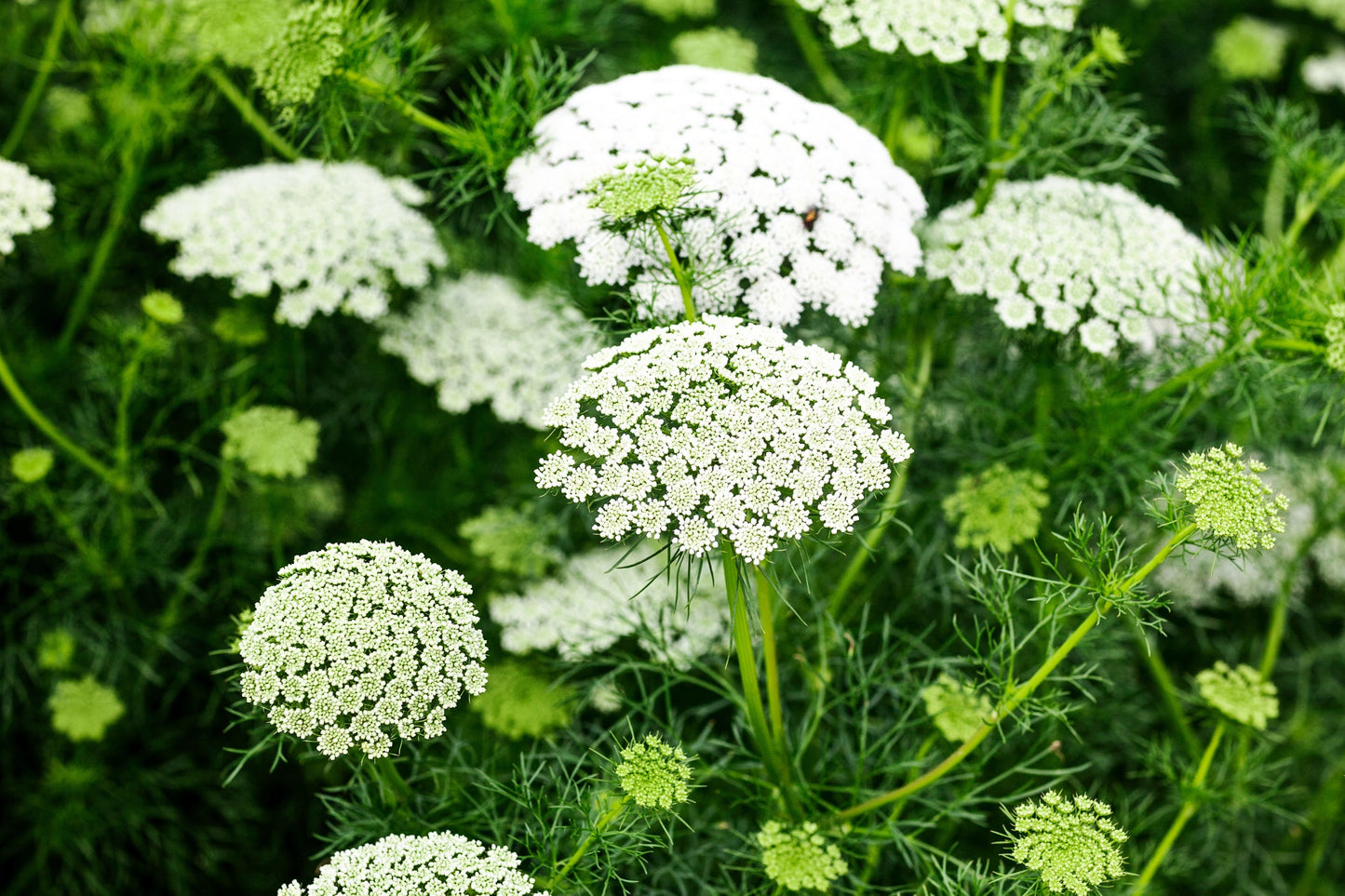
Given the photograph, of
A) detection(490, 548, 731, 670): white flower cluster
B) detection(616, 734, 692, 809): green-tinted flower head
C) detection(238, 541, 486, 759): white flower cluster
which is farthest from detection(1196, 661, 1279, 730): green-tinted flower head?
detection(238, 541, 486, 759): white flower cluster

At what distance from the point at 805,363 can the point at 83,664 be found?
2.94 meters

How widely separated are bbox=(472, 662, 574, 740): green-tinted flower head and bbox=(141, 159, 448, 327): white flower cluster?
1.23m

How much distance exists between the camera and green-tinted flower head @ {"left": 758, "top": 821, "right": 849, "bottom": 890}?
2273mm

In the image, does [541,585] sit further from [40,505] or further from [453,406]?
[40,505]

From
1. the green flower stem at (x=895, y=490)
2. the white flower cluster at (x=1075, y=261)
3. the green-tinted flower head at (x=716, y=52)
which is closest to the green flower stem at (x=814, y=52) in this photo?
the green-tinted flower head at (x=716, y=52)

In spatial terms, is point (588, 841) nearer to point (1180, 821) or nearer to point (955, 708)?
point (955, 708)

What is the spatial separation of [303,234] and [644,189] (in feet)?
5.34

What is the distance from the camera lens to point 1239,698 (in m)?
2.83

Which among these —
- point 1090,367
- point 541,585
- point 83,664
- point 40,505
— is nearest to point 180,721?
point 83,664

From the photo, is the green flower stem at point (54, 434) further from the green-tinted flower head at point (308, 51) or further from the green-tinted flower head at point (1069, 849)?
the green-tinted flower head at point (1069, 849)

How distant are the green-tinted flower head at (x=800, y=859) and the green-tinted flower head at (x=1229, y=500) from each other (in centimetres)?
101

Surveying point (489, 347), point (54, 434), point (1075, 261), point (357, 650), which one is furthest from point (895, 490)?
point (54, 434)

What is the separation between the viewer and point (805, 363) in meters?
2.19

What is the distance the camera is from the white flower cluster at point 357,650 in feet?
6.71
